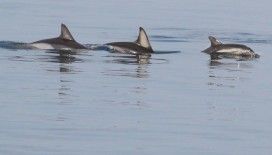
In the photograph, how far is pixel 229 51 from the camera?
30.2m

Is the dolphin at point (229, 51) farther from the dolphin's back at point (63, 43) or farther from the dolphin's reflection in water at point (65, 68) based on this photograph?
the dolphin's reflection in water at point (65, 68)

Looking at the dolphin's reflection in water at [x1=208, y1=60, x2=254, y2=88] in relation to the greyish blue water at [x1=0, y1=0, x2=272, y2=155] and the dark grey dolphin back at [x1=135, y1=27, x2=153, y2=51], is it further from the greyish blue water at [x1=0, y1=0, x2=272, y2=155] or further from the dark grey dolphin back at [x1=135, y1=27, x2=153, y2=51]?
the dark grey dolphin back at [x1=135, y1=27, x2=153, y2=51]

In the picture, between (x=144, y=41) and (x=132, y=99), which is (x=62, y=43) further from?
(x=132, y=99)

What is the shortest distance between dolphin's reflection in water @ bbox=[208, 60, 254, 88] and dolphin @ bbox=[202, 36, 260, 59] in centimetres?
124

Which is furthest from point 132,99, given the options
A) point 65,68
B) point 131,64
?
point 131,64

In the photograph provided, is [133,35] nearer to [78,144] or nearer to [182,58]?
[182,58]

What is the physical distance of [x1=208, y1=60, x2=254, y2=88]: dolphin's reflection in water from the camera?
22858 millimetres

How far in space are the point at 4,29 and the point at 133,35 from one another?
4.31 metres

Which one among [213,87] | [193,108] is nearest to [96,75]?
[213,87]

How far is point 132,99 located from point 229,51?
439 inches

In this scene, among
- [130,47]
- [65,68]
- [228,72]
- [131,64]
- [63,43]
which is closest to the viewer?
[65,68]

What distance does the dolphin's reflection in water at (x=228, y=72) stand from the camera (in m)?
22.9

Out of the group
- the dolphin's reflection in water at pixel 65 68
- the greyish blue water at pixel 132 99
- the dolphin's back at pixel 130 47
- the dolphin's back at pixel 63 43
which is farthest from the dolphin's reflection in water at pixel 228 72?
the dolphin's back at pixel 63 43

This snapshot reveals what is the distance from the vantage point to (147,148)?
48.3ft
